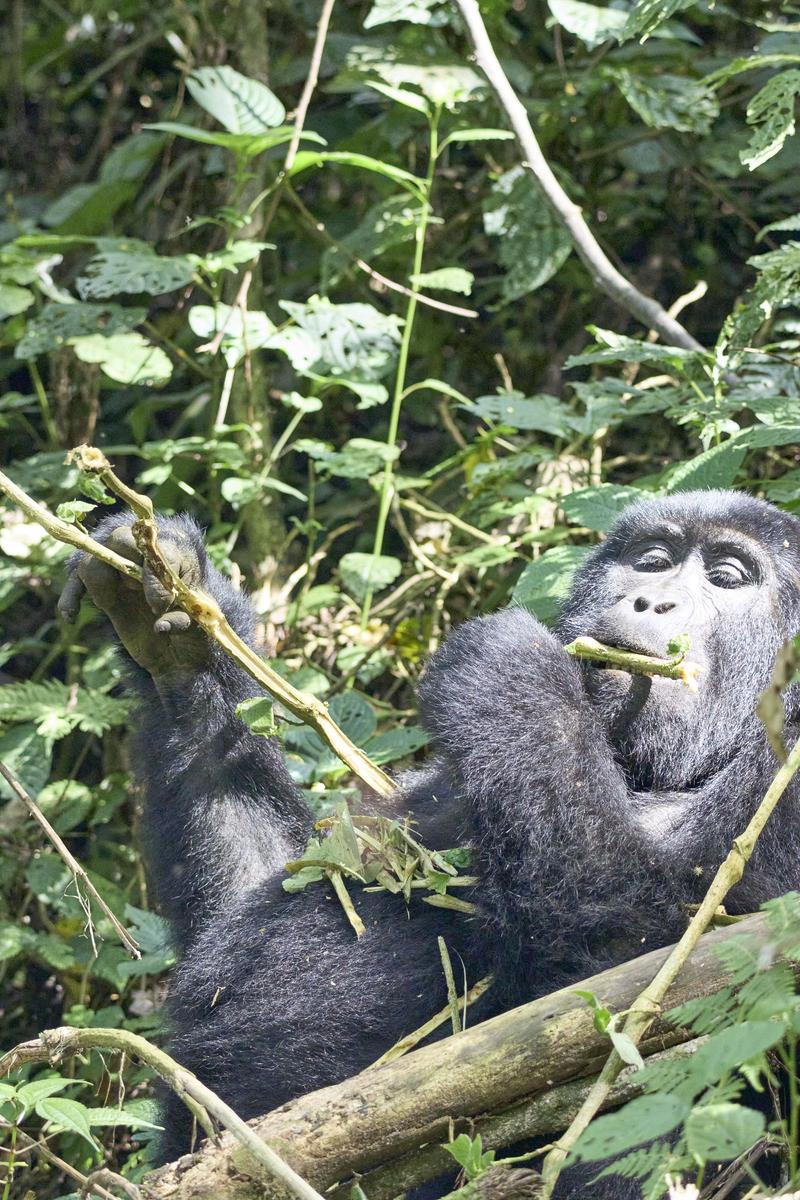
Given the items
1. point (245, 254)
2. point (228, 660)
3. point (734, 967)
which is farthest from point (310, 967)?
point (245, 254)

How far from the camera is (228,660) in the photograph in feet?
10.0

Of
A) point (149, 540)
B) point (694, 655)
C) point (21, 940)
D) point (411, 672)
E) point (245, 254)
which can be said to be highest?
point (245, 254)

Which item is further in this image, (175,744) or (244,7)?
Answer: (244,7)

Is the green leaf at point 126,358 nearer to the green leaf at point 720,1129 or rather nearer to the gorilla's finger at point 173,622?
the gorilla's finger at point 173,622

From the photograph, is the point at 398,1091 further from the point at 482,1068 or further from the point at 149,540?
the point at 149,540

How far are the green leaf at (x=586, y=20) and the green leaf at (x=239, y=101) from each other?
1.05m

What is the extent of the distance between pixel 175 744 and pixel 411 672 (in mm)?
1547

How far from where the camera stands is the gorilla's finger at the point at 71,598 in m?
2.72

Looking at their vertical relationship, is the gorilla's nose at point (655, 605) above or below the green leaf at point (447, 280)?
below

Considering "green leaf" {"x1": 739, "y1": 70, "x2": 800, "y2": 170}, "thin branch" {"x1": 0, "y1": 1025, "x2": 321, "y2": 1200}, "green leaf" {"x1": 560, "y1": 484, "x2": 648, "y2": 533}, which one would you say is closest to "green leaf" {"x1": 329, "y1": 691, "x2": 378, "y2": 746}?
"green leaf" {"x1": 560, "y1": 484, "x2": 648, "y2": 533}

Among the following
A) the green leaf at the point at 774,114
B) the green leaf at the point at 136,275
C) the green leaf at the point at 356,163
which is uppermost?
the green leaf at the point at 774,114

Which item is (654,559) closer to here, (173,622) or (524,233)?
(173,622)

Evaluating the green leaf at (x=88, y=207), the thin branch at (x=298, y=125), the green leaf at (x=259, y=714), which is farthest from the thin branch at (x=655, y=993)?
the green leaf at (x=88, y=207)

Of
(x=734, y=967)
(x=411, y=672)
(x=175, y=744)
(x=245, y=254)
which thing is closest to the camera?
(x=734, y=967)
